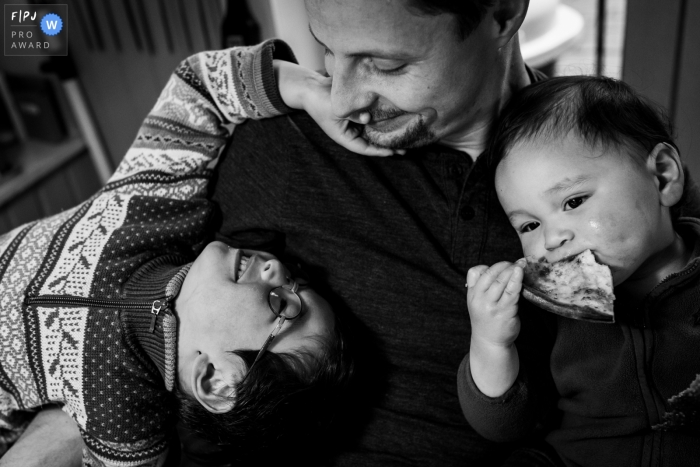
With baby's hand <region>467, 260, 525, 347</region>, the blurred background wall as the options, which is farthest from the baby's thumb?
the blurred background wall

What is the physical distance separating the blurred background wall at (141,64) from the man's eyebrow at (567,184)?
1130 millimetres

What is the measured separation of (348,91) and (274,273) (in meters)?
0.41

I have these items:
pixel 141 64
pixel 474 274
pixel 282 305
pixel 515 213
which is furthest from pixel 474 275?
pixel 141 64

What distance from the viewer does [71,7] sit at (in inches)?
113

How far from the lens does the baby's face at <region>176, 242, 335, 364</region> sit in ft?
4.08

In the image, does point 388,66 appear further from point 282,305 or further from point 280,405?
point 280,405

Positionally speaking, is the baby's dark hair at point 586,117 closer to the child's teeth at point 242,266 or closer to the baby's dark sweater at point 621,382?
the baby's dark sweater at point 621,382

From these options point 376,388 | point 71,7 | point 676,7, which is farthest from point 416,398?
point 71,7

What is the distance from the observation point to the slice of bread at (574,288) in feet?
3.56

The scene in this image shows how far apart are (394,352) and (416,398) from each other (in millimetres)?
109

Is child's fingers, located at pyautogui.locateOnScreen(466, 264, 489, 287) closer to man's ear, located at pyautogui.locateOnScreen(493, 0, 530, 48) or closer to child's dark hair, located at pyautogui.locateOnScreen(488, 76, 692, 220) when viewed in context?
child's dark hair, located at pyautogui.locateOnScreen(488, 76, 692, 220)

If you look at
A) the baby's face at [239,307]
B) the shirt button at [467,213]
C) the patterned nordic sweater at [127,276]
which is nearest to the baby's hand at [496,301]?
the shirt button at [467,213]

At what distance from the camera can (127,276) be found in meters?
1.37

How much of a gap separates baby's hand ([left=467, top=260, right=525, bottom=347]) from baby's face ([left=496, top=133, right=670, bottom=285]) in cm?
10
